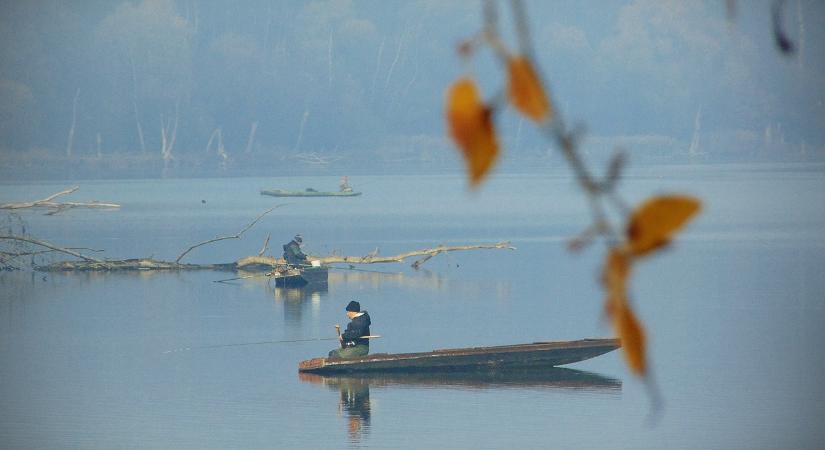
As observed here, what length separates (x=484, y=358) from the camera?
89.5ft

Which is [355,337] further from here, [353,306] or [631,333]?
[631,333]

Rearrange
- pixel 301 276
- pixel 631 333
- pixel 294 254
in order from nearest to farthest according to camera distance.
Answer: pixel 631 333, pixel 294 254, pixel 301 276

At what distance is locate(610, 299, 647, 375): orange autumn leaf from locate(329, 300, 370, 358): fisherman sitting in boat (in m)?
23.2

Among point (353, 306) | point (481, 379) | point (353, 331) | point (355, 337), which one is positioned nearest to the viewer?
point (353, 306)

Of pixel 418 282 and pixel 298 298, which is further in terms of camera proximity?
pixel 418 282

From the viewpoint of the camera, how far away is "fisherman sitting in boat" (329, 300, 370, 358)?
82.7 feet

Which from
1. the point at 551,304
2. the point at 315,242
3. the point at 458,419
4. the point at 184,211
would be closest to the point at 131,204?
Result: the point at 184,211

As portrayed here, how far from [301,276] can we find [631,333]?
1637 inches

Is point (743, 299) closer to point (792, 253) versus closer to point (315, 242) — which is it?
point (792, 253)

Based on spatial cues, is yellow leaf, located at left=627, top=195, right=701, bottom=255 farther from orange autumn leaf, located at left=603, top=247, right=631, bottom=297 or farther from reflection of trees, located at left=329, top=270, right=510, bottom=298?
reflection of trees, located at left=329, top=270, right=510, bottom=298

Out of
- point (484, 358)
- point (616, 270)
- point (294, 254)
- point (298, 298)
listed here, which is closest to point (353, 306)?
point (484, 358)

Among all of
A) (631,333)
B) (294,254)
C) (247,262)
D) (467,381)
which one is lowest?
(631,333)

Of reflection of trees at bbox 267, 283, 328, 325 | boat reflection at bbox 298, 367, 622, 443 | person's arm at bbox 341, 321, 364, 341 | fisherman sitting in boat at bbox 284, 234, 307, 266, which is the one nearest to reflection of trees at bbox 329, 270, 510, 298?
reflection of trees at bbox 267, 283, 328, 325

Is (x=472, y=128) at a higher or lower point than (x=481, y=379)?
lower
